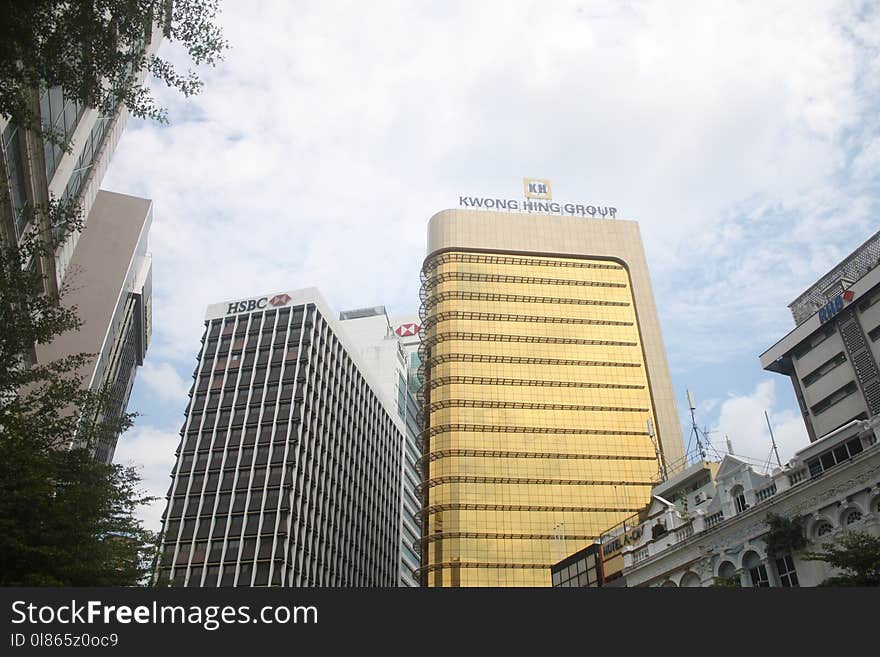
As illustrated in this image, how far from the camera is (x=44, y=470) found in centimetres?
2091

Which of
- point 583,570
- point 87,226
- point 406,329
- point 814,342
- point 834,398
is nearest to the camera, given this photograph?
point 583,570

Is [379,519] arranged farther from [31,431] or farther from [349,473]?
[31,431]

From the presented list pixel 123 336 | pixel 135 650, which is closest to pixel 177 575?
pixel 123 336

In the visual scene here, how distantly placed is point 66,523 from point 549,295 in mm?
71374

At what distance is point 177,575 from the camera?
75.7 meters

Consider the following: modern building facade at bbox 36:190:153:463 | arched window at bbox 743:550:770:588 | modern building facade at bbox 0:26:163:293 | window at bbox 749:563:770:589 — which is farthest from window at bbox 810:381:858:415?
modern building facade at bbox 36:190:153:463

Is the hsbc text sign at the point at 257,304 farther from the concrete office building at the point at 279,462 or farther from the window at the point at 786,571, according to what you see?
the window at the point at 786,571

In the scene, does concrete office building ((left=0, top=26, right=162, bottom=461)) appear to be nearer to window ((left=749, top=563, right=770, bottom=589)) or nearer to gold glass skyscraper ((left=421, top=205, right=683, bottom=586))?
window ((left=749, top=563, right=770, bottom=589))

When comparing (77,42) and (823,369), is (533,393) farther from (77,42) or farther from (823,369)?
(77,42)

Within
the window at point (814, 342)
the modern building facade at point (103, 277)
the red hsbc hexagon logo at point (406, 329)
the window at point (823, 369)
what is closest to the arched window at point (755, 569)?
the window at point (823, 369)

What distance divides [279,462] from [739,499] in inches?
2328

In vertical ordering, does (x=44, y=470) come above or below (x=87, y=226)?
A: below

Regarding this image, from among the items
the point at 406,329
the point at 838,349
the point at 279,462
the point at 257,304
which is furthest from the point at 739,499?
the point at 406,329

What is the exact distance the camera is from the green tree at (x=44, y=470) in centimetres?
1892
